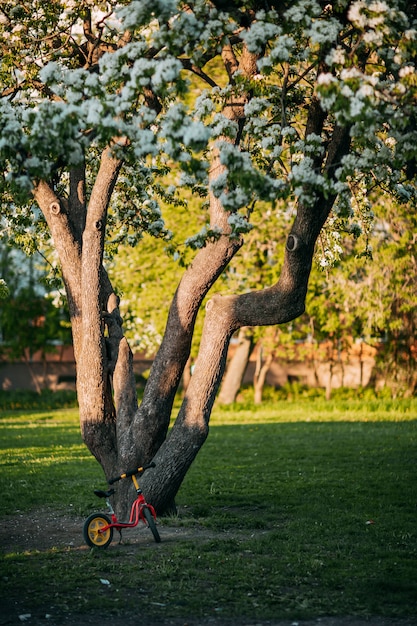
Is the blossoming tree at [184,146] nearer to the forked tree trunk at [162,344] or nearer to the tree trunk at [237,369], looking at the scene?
the forked tree trunk at [162,344]

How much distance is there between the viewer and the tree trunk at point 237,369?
29953 millimetres

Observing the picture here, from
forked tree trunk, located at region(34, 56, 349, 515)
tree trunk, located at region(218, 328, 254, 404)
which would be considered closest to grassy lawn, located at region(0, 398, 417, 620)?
forked tree trunk, located at region(34, 56, 349, 515)

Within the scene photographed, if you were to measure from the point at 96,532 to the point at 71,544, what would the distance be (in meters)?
0.63

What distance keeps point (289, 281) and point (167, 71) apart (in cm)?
334

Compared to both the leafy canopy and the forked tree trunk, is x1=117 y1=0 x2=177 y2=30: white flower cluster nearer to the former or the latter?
the leafy canopy

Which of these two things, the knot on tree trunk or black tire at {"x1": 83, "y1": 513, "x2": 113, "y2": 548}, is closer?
black tire at {"x1": 83, "y1": 513, "x2": 113, "y2": 548}

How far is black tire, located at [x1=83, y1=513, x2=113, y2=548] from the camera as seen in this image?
8828 mm

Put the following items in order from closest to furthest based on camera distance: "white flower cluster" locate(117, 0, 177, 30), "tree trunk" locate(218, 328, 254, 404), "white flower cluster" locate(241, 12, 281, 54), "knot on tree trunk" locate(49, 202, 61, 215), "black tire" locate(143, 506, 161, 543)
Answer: "white flower cluster" locate(117, 0, 177, 30) → "white flower cluster" locate(241, 12, 281, 54) → "black tire" locate(143, 506, 161, 543) → "knot on tree trunk" locate(49, 202, 61, 215) → "tree trunk" locate(218, 328, 254, 404)

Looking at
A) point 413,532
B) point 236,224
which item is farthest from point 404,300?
point 236,224

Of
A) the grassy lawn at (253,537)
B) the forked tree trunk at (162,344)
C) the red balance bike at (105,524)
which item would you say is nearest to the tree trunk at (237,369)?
the grassy lawn at (253,537)

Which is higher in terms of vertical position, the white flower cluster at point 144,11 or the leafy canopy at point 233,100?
the white flower cluster at point 144,11

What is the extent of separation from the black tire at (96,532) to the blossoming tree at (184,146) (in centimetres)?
133

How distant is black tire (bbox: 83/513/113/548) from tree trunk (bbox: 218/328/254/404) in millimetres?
20384

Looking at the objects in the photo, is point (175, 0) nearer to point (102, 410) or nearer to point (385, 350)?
point (102, 410)
